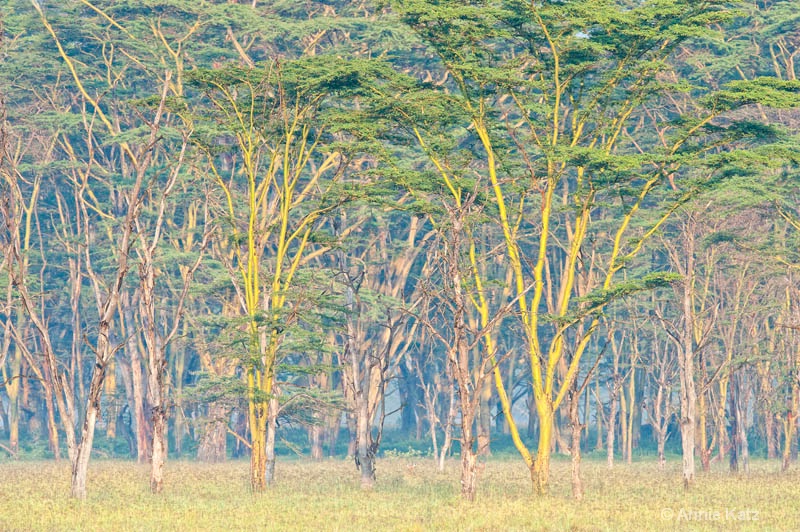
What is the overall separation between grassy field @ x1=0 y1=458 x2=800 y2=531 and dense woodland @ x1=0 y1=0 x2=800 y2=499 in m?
1.45

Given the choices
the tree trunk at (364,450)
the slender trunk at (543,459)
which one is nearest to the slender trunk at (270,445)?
the tree trunk at (364,450)

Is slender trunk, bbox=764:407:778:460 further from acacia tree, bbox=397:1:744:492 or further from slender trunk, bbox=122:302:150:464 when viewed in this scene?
slender trunk, bbox=122:302:150:464

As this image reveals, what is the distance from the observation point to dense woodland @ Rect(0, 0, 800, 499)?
2958 cm

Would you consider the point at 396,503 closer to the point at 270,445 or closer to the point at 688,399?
the point at 270,445

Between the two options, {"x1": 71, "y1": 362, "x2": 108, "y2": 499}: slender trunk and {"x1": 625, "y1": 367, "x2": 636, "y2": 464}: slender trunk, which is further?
{"x1": 625, "y1": 367, "x2": 636, "y2": 464}: slender trunk

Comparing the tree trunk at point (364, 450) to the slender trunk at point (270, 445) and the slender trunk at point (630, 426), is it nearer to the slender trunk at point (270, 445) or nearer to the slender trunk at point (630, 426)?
the slender trunk at point (270, 445)

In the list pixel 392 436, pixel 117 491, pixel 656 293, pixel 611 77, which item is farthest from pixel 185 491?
pixel 392 436

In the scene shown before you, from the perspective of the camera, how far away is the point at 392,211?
4838cm

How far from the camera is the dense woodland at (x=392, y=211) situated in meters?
29.6

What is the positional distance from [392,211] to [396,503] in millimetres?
21300

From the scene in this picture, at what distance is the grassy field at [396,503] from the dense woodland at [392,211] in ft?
4.74

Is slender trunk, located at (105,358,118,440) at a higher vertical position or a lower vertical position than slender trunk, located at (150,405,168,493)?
higher

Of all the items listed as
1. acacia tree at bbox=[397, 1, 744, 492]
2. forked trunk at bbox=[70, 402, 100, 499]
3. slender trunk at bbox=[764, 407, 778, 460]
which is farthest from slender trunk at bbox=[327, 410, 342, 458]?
forked trunk at bbox=[70, 402, 100, 499]

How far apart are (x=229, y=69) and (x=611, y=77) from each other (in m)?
9.74
